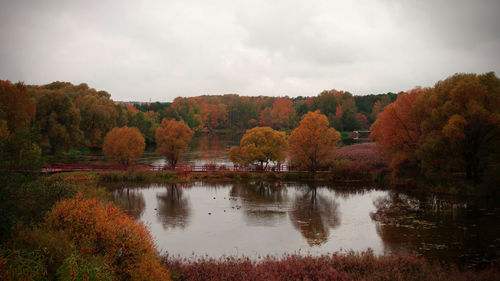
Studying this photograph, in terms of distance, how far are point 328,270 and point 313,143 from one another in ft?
100

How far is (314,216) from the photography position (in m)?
29.0

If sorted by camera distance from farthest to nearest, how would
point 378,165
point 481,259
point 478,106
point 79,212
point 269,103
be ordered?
point 269,103
point 378,165
point 478,106
point 481,259
point 79,212

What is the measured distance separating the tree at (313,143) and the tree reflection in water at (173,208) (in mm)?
16446

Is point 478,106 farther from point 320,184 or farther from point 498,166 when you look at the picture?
point 320,184

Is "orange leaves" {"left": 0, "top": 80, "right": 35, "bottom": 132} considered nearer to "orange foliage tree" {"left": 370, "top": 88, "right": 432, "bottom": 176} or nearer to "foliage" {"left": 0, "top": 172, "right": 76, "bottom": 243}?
"foliage" {"left": 0, "top": 172, "right": 76, "bottom": 243}

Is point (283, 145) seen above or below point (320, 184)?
above

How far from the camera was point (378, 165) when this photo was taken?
4688 cm

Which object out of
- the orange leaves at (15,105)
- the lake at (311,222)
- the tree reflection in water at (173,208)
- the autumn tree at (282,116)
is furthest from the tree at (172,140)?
the autumn tree at (282,116)

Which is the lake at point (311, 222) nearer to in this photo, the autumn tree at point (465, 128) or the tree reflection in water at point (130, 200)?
the tree reflection in water at point (130, 200)

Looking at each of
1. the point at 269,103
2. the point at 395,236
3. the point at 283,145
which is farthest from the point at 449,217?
the point at 269,103

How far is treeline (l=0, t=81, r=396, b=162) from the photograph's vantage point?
4529cm

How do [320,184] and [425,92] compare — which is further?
[320,184]

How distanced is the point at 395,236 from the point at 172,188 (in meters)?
25.2

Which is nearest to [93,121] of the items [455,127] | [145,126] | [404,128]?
[145,126]
